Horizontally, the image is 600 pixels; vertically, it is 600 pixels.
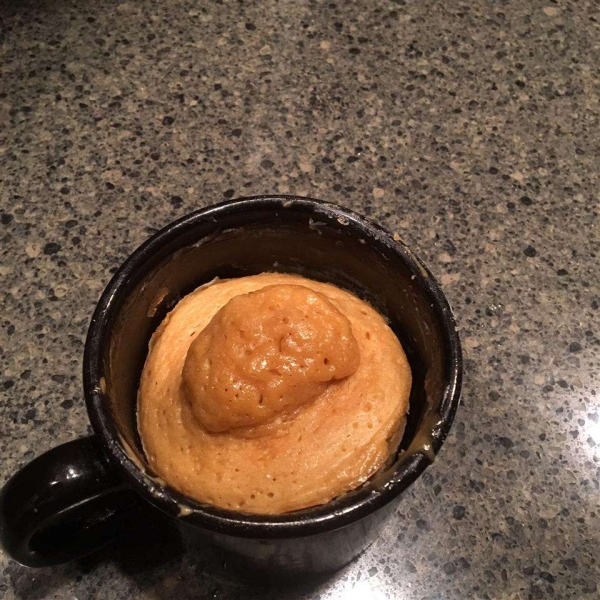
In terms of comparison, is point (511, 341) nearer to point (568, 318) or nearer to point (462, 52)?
point (568, 318)

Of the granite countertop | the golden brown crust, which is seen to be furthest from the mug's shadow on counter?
the golden brown crust

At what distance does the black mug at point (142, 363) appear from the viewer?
46cm

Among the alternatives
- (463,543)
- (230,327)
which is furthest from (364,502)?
(463,543)

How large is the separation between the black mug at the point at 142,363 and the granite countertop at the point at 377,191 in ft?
0.49

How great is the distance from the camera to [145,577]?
0.68m

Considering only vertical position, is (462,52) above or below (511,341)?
above

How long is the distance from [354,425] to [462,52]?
774mm

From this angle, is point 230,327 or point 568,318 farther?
point 568,318

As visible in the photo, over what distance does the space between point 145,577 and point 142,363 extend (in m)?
0.24

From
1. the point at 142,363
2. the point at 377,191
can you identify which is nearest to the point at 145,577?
the point at 142,363

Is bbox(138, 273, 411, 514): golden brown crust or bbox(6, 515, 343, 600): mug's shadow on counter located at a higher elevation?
bbox(138, 273, 411, 514): golden brown crust

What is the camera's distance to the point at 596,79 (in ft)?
3.46

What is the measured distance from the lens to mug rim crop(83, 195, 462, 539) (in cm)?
44

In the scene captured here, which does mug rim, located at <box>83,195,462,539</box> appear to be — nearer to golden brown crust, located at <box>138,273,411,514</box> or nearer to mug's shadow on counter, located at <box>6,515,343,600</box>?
golden brown crust, located at <box>138,273,411,514</box>
